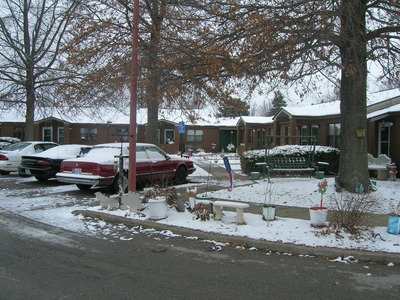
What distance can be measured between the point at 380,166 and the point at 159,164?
8.49 meters

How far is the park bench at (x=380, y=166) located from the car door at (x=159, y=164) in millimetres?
7621

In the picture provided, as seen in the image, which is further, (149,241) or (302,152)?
(302,152)

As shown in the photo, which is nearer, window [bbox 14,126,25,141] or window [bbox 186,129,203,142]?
window [bbox 14,126,25,141]

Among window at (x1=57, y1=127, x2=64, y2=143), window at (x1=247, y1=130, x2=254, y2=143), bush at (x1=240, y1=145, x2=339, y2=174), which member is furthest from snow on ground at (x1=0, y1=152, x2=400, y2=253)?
window at (x1=57, y1=127, x2=64, y2=143)

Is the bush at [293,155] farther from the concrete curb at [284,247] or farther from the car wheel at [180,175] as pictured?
the concrete curb at [284,247]

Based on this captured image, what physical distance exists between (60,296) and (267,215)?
13.9 feet

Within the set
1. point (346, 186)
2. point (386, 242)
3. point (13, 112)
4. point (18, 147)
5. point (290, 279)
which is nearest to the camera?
point (290, 279)

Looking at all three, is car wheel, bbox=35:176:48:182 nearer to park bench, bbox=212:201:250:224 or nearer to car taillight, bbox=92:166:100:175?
car taillight, bbox=92:166:100:175

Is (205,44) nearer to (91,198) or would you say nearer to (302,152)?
(91,198)

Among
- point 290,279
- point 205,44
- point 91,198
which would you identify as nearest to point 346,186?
point 205,44

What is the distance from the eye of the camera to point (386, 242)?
5.86m

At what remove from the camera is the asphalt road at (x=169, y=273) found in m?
4.15

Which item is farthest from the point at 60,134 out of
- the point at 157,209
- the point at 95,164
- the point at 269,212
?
the point at 269,212

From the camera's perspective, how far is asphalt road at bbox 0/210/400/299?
415 centimetres
